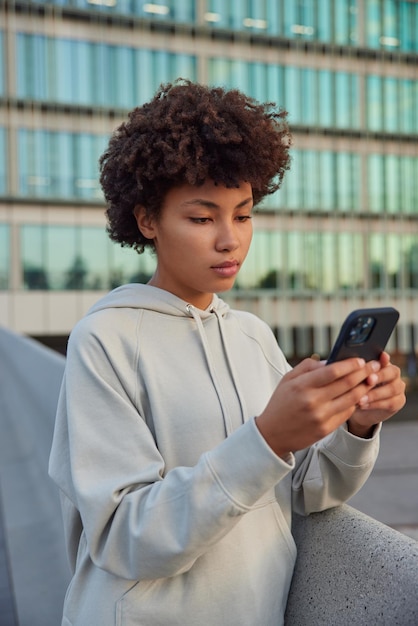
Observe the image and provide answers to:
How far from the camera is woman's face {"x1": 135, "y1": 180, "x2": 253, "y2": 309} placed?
176 cm

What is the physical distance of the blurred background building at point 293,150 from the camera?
98.9 ft

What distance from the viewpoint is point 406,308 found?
35.9m

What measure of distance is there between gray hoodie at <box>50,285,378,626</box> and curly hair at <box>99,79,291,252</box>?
0.28m

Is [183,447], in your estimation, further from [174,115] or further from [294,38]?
[294,38]

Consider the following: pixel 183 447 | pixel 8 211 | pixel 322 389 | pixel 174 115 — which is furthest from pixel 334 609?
pixel 8 211

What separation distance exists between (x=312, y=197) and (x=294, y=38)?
7.52 metres

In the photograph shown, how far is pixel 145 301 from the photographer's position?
1.84 m

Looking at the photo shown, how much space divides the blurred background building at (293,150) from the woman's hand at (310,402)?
29261mm

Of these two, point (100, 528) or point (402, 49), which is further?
point (402, 49)

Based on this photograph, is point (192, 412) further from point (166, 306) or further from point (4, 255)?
point (4, 255)

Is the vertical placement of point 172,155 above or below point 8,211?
below

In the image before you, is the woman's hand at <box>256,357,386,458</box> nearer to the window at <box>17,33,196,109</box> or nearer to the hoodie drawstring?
the hoodie drawstring

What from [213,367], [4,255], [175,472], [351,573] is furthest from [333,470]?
[4,255]

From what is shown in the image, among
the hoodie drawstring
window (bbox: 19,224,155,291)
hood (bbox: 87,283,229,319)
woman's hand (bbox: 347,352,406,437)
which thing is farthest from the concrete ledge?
window (bbox: 19,224,155,291)
